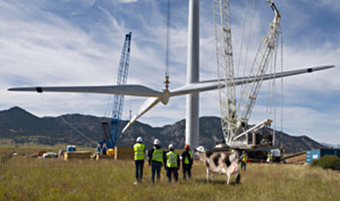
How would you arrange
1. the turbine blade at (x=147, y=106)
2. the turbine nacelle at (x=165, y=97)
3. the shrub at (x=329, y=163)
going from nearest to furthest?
the shrub at (x=329, y=163) < the turbine nacelle at (x=165, y=97) < the turbine blade at (x=147, y=106)

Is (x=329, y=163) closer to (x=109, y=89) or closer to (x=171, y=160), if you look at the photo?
(x=171, y=160)

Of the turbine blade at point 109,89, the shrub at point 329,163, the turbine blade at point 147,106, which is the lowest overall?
the shrub at point 329,163

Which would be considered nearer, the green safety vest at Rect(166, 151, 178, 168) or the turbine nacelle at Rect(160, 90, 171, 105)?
the green safety vest at Rect(166, 151, 178, 168)

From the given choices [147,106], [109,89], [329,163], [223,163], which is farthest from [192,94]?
[223,163]

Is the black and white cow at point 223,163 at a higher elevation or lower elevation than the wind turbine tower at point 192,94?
lower

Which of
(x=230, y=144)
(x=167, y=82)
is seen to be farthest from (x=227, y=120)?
(x=167, y=82)

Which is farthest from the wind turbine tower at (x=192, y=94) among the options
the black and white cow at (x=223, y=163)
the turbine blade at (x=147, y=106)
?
the black and white cow at (x=223, y=163)

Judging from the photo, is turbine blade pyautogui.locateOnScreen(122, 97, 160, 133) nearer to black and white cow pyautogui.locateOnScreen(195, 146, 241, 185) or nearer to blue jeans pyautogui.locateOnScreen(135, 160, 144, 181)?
black and white cow pyautogui.locateOnScreen(195, 146, 241, 185)

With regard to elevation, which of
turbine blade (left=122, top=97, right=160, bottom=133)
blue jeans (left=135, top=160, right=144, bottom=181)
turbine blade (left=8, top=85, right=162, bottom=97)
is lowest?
blue jeans (left=135, top=160, right=144, bottom=181)

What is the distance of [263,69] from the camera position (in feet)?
220

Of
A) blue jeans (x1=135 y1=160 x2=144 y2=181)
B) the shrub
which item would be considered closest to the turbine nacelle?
the shrub

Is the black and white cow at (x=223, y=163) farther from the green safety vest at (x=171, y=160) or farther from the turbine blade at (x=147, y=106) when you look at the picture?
the turbine blade at (x=147, y=106)

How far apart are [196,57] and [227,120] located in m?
17.9

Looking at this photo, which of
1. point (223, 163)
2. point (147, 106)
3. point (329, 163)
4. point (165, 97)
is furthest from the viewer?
point (147, 106)
